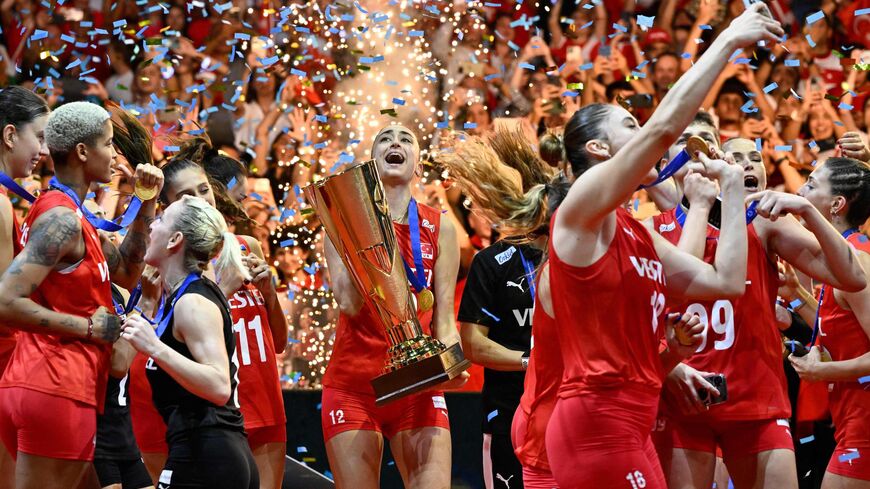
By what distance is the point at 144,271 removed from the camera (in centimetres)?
473

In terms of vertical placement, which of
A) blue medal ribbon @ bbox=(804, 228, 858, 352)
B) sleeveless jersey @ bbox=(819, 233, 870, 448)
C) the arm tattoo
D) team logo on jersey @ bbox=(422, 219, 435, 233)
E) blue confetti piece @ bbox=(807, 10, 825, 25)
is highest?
blue confetti piece @ bbox=(807, 10, 825, 25)

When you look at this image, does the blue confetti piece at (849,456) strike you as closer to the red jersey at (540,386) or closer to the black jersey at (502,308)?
the black jersey at (502,308)

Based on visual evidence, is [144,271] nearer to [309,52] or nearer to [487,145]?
[487,145]

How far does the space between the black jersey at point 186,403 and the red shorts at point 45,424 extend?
0.51 m

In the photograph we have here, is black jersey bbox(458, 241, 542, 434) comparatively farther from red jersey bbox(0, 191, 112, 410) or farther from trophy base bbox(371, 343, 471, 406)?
red jersey bbox(0, 191, 112, 410)

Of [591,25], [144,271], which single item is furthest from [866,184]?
[591,25]

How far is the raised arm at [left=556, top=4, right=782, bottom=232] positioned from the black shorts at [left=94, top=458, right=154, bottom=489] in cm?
300

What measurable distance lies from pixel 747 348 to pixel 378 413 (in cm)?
164

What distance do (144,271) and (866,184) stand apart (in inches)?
132

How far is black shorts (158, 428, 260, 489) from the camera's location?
3.49m

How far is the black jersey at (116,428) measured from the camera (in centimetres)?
492

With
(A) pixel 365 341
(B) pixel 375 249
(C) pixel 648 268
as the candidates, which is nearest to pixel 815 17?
(A) pixel 365 341

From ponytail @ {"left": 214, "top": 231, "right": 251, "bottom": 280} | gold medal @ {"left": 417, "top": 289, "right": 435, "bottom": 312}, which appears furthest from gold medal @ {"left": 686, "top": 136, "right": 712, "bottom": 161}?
ponytail @ {"left": 214, "top": 231, "right": 251, "bottom": 280}

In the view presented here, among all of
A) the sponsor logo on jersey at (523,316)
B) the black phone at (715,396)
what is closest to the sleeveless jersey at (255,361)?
the sponsor logo on jersey at (523,316)
